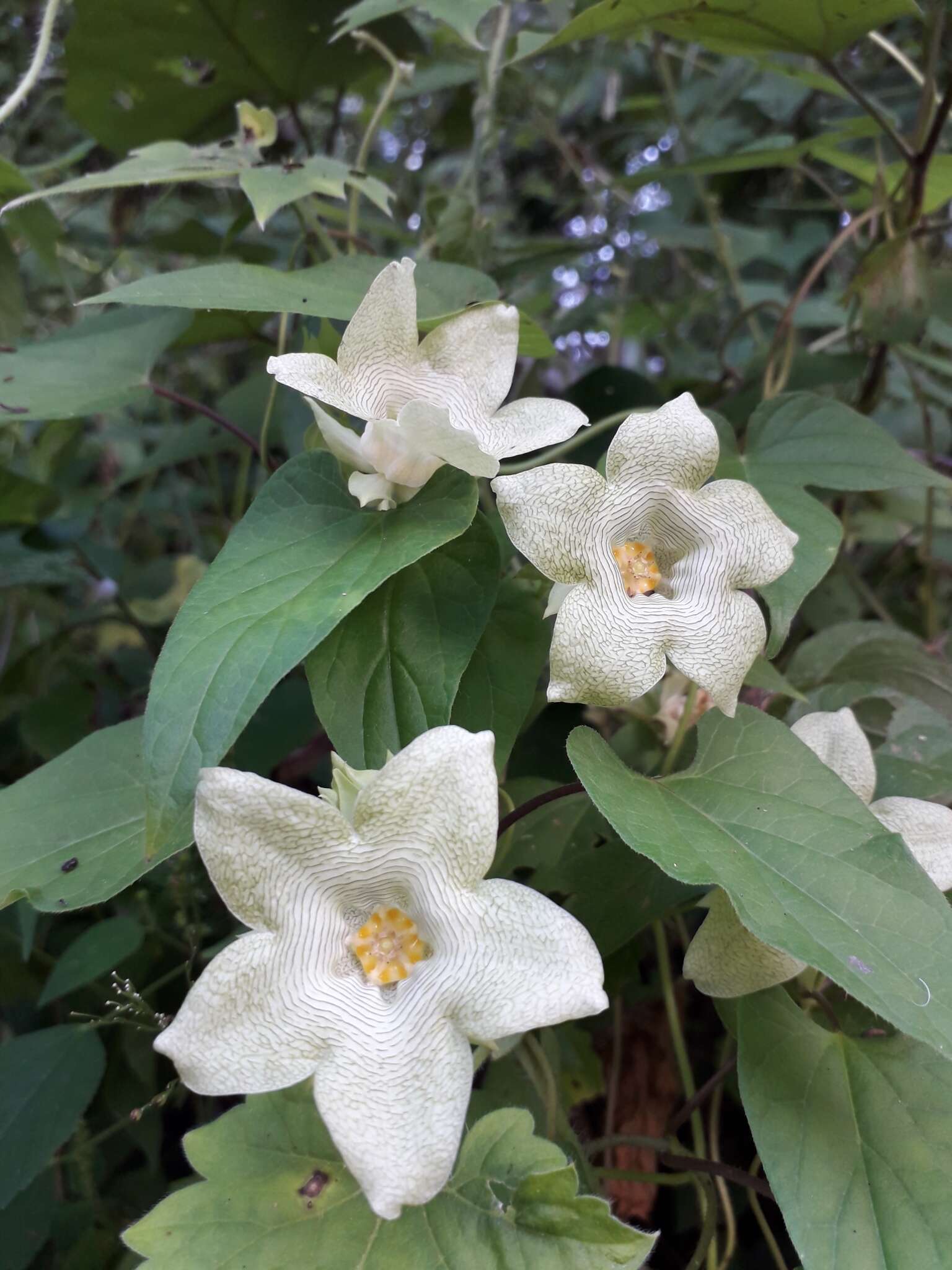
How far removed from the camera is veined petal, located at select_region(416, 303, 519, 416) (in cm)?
62

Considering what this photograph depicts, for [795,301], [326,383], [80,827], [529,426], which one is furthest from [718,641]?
[795,301]

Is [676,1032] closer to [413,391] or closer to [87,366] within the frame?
[413,391]

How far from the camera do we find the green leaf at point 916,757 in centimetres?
68

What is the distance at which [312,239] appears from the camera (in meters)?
0.97

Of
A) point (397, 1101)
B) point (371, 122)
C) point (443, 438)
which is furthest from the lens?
point (371, 122)

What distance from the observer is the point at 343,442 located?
0.60 m

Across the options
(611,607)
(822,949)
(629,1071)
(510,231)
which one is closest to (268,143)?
(611,607)

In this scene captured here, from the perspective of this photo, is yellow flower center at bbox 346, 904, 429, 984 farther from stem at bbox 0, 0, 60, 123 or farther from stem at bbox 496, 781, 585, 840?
stem at bbox 0, 0, 60, 123

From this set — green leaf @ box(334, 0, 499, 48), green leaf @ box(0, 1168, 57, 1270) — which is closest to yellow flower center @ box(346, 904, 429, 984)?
green leaf @ box(0, 1168, 57, 1270)

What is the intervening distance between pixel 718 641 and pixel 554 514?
0.13 metres

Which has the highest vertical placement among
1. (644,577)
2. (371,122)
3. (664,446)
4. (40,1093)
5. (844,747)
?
(371,122)

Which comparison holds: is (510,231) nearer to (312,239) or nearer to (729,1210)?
(312,239)

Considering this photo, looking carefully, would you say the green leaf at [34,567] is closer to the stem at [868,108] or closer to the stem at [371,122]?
the stem at [371,122]

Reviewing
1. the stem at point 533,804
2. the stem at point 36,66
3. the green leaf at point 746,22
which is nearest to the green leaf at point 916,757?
the stem at point 533,804
